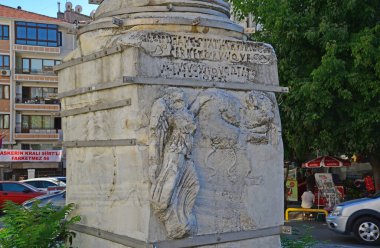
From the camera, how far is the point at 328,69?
1390 centimetres

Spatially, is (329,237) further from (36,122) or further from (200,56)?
(36,122)

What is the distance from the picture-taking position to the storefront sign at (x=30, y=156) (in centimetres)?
3934

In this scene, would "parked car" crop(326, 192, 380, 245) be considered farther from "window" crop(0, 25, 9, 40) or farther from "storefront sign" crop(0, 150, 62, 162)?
"window" crop(0, 25, 9, 40)

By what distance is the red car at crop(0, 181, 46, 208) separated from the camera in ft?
75.7

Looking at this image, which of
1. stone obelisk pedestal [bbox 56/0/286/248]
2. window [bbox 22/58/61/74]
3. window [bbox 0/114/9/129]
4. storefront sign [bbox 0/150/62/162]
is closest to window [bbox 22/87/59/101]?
window [bbox 22/58/61/74]

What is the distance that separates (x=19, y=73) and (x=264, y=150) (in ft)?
136

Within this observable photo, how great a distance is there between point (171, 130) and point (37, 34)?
139 ft

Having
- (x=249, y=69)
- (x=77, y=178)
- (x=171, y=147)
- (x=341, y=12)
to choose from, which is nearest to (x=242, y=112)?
(x=249, y=69)

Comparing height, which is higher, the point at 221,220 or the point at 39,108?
the point at 39,108

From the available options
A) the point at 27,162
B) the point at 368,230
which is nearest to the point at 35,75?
the point at 27,162

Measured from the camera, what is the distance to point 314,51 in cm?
1575

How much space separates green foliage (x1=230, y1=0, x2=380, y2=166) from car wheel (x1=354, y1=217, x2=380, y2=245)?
2621 mm

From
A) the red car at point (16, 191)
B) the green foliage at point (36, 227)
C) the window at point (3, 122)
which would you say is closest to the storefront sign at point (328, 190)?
the red car at point (16, 191)

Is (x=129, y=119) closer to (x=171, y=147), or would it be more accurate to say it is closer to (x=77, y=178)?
(x=171, y=147)
